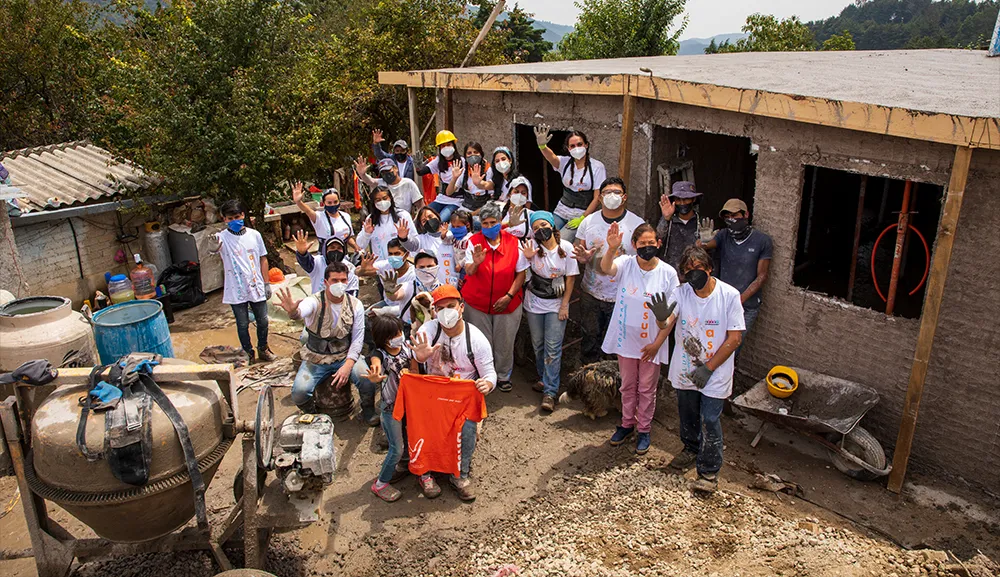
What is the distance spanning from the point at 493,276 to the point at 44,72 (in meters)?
13.9

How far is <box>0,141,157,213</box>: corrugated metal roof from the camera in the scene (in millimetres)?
10133

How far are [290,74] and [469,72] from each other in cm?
336

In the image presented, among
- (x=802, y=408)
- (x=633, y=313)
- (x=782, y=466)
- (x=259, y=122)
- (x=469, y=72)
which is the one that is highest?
(x=469, y=72)

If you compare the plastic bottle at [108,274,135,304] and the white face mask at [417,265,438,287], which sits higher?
the white face mask at [417,265,438,287]

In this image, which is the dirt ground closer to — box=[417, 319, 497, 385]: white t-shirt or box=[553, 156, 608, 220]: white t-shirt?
box=[417, 319, 497, 385]: white t-shirt

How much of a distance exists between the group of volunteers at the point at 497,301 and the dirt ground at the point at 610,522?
269 millimetres

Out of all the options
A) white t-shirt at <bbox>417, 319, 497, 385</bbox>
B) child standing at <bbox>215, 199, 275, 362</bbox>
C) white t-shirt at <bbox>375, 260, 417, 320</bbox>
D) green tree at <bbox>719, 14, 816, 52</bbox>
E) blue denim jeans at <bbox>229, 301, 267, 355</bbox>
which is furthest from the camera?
green tree at <bbox>719, 14, 816, 52</bbox>

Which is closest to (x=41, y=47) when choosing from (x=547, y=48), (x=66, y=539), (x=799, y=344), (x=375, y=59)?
(x=375, y=59)

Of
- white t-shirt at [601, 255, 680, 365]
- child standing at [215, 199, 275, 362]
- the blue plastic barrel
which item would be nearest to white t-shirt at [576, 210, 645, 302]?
white t-shirt at [601, 255, 680, 365]

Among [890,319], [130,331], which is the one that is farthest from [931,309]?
[130,331]

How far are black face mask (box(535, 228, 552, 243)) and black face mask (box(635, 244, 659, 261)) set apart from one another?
1.17 meters

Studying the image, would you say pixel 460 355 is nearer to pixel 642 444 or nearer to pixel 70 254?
pixel 642 444

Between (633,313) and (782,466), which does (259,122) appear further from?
(782,466)

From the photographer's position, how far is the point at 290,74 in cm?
1136
